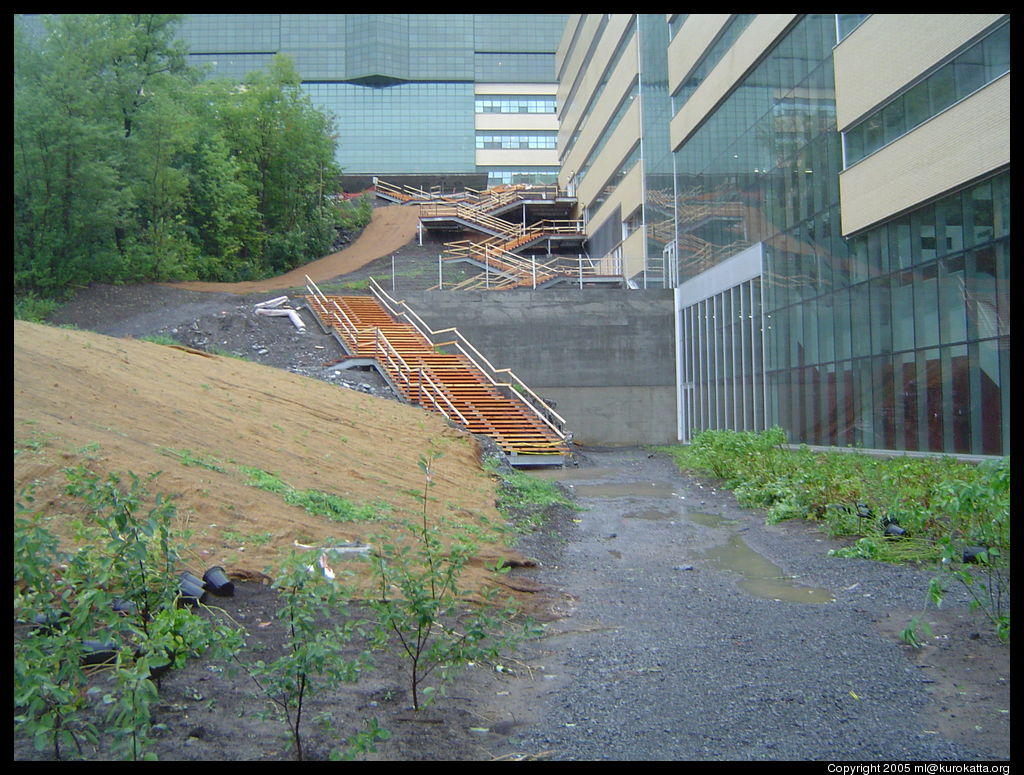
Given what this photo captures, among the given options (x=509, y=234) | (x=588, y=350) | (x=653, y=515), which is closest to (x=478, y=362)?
(x=588, y=350)

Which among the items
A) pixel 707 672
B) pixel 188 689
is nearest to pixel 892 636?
pixel 707 672

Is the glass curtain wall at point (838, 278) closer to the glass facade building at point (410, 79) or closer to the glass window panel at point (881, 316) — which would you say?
the glass window panel at point (881, 316)

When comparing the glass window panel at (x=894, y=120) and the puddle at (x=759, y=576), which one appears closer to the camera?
the puddle at (x=759, y=576)

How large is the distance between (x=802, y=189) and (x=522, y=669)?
63.3ft

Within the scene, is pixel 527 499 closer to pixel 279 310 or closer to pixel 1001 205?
pixel 1001 205

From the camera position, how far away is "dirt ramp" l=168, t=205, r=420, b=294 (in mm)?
41469

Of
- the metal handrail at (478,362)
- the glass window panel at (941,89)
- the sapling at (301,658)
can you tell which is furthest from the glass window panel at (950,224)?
the sapling at (301,658)

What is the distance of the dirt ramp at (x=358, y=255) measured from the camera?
41.5 meters

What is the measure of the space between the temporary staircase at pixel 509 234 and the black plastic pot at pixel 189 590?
3617cm

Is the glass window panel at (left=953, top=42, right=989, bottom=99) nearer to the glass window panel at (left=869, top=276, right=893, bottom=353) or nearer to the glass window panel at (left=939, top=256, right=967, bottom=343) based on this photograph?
the glass window panel at (left=939, top=256, right=967, bottom=343)

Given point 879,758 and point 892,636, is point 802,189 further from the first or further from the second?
point 879,758

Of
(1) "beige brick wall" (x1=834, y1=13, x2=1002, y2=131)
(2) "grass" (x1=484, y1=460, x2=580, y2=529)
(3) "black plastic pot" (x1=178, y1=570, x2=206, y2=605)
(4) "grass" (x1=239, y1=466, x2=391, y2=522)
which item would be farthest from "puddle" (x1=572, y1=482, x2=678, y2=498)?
(3) "black plastic pot" (x1=178, y1=570, x2=206, y2=605)

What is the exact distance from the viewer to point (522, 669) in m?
5.88
